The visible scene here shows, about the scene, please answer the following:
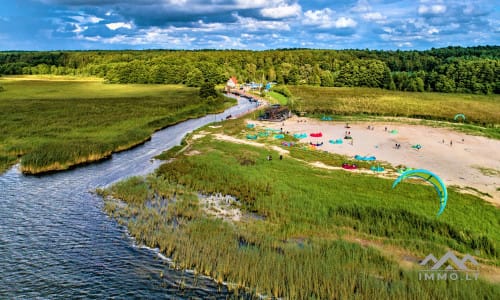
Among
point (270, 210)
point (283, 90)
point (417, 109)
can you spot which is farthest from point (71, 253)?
point (283, 90)

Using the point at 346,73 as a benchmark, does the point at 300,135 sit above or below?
below

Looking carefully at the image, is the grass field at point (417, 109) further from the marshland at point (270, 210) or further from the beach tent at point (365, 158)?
the beach tent at point (365, 158)

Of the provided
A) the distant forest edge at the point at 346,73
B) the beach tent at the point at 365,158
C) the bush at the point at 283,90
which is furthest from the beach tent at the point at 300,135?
the distant forest edge at the point at 346,73

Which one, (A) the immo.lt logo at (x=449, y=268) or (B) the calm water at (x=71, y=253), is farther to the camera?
(A) the immo.lt logo at (x=449, y=268)

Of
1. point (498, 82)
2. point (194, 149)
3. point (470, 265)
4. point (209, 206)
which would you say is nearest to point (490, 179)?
point (470, 265)

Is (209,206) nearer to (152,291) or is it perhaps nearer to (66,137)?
(152,291)

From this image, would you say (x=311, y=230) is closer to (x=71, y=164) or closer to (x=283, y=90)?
(x=71, y=164)
